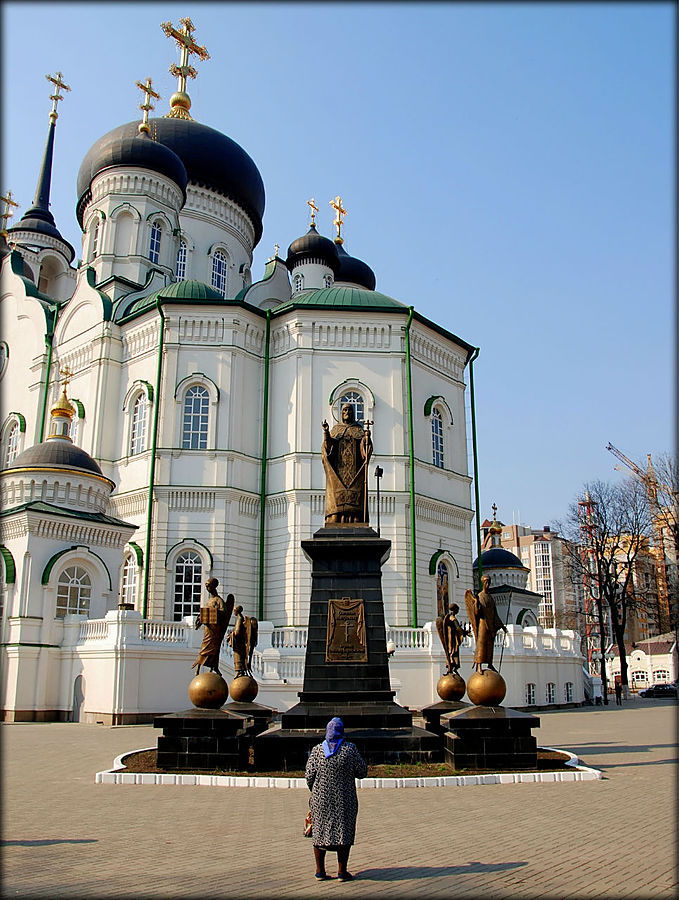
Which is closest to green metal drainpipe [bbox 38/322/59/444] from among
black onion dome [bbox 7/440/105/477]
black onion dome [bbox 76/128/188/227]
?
black onion dome [bbox 7/440/105/477]

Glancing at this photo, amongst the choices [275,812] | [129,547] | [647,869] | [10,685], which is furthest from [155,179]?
[647,869]

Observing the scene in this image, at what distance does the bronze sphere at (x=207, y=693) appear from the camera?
1195 centimetres

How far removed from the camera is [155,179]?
35312 mm

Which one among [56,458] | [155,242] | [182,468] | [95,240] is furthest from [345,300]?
[95,240]

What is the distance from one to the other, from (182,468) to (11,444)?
Result: 37.7 ft

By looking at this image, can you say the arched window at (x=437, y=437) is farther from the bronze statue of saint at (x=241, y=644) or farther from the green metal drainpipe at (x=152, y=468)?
the bronze statue of saint at (x=241, y=644)

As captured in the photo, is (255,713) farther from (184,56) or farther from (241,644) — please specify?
(184,56)

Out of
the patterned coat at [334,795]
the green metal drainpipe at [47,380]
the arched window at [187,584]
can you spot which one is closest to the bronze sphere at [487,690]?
the patterned coat at [334,795]

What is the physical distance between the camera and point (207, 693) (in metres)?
12.0

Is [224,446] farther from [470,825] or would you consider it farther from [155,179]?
[470,825]

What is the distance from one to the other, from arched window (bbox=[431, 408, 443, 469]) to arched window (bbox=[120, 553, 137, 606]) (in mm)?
11919

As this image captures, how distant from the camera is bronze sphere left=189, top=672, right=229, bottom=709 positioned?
1195cm

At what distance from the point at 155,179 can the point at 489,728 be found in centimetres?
3062

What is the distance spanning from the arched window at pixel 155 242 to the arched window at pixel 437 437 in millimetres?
14612
